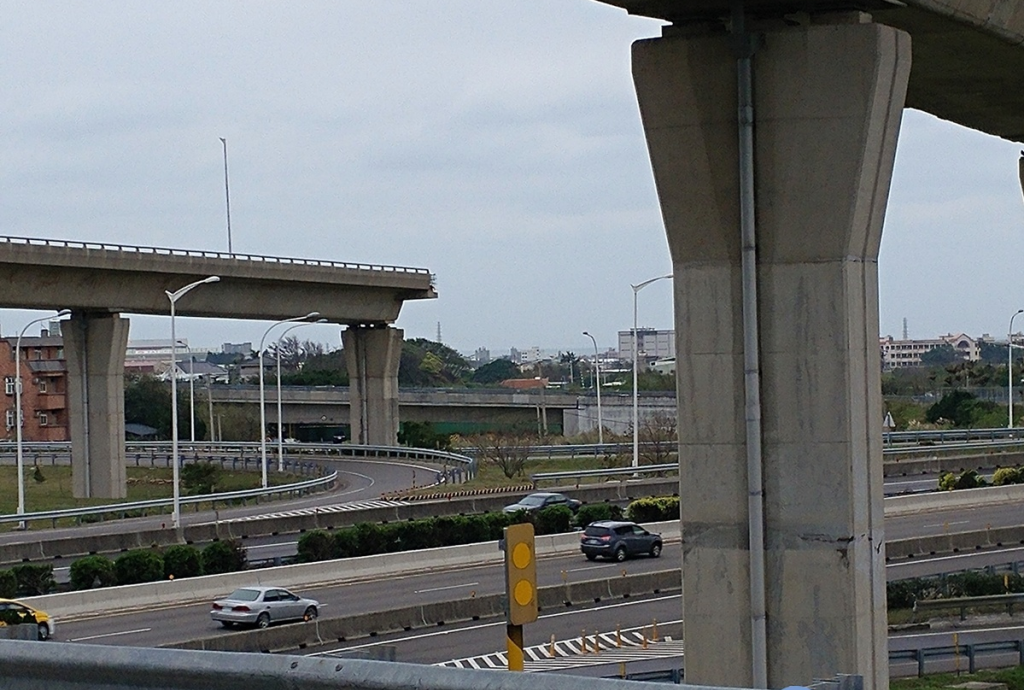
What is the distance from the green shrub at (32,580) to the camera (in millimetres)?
36906

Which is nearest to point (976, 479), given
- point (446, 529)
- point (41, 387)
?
point (446, 529)

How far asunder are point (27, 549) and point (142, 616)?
9674 millimetres

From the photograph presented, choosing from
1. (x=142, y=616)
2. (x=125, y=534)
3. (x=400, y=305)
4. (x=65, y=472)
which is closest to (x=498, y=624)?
(x=142, y=616)

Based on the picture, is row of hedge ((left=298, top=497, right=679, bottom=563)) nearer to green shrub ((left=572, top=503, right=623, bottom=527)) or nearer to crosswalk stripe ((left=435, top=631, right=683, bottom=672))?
green shrub ((left=572, top=503, right=623, bottom=527))

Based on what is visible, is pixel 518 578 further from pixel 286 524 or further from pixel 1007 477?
pixel 1007 477

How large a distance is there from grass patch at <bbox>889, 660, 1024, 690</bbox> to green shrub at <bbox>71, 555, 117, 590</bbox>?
21.0 metres

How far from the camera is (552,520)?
47.6 m

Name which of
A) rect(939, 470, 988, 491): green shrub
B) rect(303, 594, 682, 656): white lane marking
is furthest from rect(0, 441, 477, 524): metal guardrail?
rect(303, 594, 682, 656): white lane marking

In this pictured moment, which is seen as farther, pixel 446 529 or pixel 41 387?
pixel 41 387

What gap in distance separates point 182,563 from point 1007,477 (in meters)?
34.5

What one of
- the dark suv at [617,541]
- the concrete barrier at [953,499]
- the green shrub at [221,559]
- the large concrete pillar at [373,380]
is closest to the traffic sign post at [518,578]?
the green shrub at [221,559]

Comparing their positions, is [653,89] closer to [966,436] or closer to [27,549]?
[27,549]

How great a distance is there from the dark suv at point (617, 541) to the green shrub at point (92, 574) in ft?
44.7

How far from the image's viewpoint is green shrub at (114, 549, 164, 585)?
38.6m
